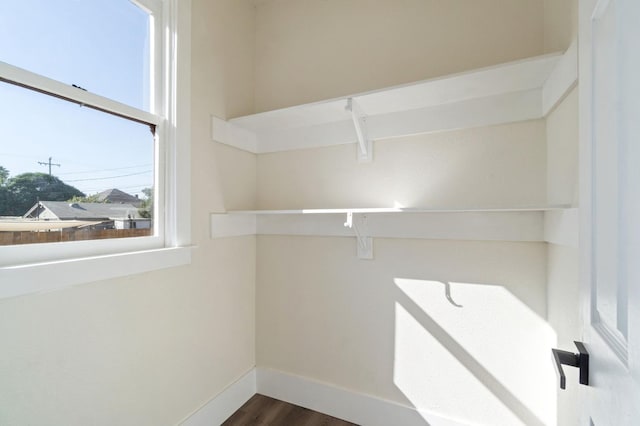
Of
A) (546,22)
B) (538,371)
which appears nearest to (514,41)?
(546,22)

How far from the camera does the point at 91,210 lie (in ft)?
3.84

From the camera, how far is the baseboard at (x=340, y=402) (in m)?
1.54

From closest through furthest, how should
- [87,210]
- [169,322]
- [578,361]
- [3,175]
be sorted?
[578,361] → [3,175] → [87,210] → [169,322]

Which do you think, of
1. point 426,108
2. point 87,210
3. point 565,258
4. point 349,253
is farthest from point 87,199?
point 565,258

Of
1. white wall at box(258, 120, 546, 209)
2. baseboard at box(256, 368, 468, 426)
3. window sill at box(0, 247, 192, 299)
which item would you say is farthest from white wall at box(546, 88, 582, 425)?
window sill at box(0, 247, 192, 299)

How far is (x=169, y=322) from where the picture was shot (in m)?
1.38

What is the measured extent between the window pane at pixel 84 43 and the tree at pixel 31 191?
38 centimetres

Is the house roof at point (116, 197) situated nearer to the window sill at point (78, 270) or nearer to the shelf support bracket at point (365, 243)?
the window sill at point (78, 270)

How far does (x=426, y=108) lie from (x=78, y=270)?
5.62ft

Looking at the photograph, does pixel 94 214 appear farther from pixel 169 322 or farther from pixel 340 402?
pixel 340 402

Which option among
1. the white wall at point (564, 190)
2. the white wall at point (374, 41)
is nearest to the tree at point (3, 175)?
the white wall at point (374, 41)

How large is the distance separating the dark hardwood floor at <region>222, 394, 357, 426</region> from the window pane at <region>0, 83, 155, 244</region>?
1218 millimetres

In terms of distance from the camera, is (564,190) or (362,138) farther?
(362,138)

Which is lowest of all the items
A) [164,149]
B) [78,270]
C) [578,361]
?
[578,361]
